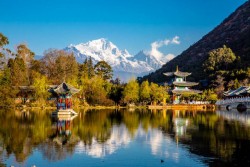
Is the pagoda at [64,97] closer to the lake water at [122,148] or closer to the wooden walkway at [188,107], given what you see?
the lake water at [122,148]

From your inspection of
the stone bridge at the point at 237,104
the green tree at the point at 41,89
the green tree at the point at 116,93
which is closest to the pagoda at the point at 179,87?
the stone bridge at the point at 237,104

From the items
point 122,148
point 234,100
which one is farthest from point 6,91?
point 122,148

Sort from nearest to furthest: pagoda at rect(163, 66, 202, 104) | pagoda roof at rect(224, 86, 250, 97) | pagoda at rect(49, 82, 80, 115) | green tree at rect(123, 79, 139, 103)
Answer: pagoda at rect(49, 82, 80, 115), pagoda roof at rect(224, 86, 250, 97), green tree at rect(123, 79, 139, 103), pagoda at rect(163, 66, 202, 104)

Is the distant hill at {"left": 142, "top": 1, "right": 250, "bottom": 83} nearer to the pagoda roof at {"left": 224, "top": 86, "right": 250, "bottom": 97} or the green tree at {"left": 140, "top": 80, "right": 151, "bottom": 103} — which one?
the pagoda roof at {"left": 224, "top": 86, "right": 250, "bottom": 97}

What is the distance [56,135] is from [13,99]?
129 feet

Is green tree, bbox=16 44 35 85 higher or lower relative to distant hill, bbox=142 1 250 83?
lower

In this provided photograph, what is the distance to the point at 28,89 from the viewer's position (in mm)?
66688

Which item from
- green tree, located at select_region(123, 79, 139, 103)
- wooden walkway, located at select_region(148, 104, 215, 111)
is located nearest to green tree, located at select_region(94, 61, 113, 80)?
green tree, located at select_region(123, 79, 139, 103)

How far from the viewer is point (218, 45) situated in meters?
147

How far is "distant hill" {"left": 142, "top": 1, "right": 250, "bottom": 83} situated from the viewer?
370 feet

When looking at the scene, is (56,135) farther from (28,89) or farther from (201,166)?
(28,89)

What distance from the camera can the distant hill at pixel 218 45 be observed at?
113 metres

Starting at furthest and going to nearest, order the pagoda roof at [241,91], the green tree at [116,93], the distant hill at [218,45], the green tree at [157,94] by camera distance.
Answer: the distant hill at [218,45] → the green tree at [157,94] → the green tree at [116,93] → the pagoda roof at [241,91]

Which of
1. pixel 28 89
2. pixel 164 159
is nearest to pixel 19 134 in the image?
pixel 164 159
